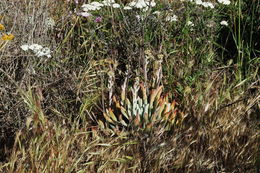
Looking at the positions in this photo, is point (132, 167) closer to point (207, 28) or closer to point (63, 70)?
point (63, 70)

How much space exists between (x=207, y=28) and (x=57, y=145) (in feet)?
5.96

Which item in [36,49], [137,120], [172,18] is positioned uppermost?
[172,18]

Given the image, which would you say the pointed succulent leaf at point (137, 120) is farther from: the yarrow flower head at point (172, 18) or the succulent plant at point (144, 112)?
the yarrow flower head at point (172, 18)

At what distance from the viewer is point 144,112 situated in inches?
113

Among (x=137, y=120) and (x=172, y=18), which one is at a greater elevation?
(x=172, y=18)

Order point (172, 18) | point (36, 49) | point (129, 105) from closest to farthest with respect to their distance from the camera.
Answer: point (129, 105) → point (36, 49) → point (172, 18)

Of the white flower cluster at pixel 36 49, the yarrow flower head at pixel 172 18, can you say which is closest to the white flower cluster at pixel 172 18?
the yarrow flower head at pixel 172 18

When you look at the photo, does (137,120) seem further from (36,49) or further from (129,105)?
(36,49)

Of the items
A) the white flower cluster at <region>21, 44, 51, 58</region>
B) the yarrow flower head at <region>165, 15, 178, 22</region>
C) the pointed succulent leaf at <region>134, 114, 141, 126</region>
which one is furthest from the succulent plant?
the yarrow flower head at <region>165, 15, 178, 22</region>

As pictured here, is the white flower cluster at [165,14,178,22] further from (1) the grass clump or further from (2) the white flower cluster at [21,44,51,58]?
(2) the white flower cluster at [21,44,51,58]

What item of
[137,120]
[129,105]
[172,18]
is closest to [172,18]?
[172,18]

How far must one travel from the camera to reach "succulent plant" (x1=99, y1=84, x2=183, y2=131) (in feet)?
9.37

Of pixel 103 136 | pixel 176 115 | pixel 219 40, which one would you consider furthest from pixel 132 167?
pixel 219 40

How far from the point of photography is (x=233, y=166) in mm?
2680
